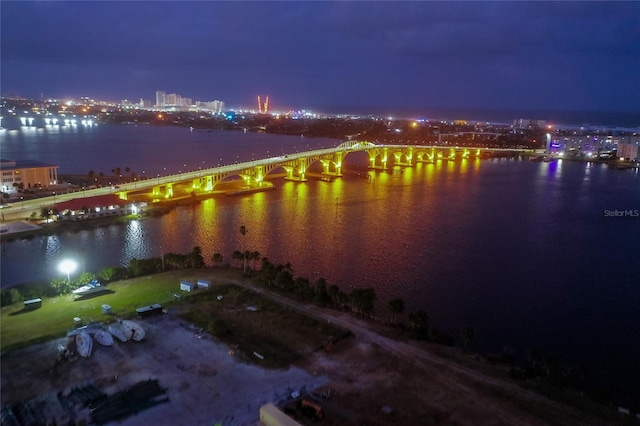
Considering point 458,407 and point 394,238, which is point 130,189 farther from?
point 458,407

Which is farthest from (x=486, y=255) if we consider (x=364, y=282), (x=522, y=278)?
(x=364, y=282)

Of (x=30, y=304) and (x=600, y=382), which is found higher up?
(x=30, y=304)

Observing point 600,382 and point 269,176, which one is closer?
point 600,382

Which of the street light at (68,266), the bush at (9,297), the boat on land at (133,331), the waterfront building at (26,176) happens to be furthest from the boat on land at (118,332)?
the waterfront building at (26,176)

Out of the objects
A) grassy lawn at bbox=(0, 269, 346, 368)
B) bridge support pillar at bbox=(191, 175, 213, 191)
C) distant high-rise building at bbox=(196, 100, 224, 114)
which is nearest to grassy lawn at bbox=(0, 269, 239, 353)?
grassy lawn at bbox=(0, 269, 346, 368)

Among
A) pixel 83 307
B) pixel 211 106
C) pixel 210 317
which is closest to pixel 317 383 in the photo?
pixel 210 317

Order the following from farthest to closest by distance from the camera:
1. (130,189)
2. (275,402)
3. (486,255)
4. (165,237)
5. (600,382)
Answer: (130,189), (165,237), (486,255), (600,382), (275,402)

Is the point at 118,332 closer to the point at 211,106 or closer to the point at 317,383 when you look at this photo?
the point at 317,383
